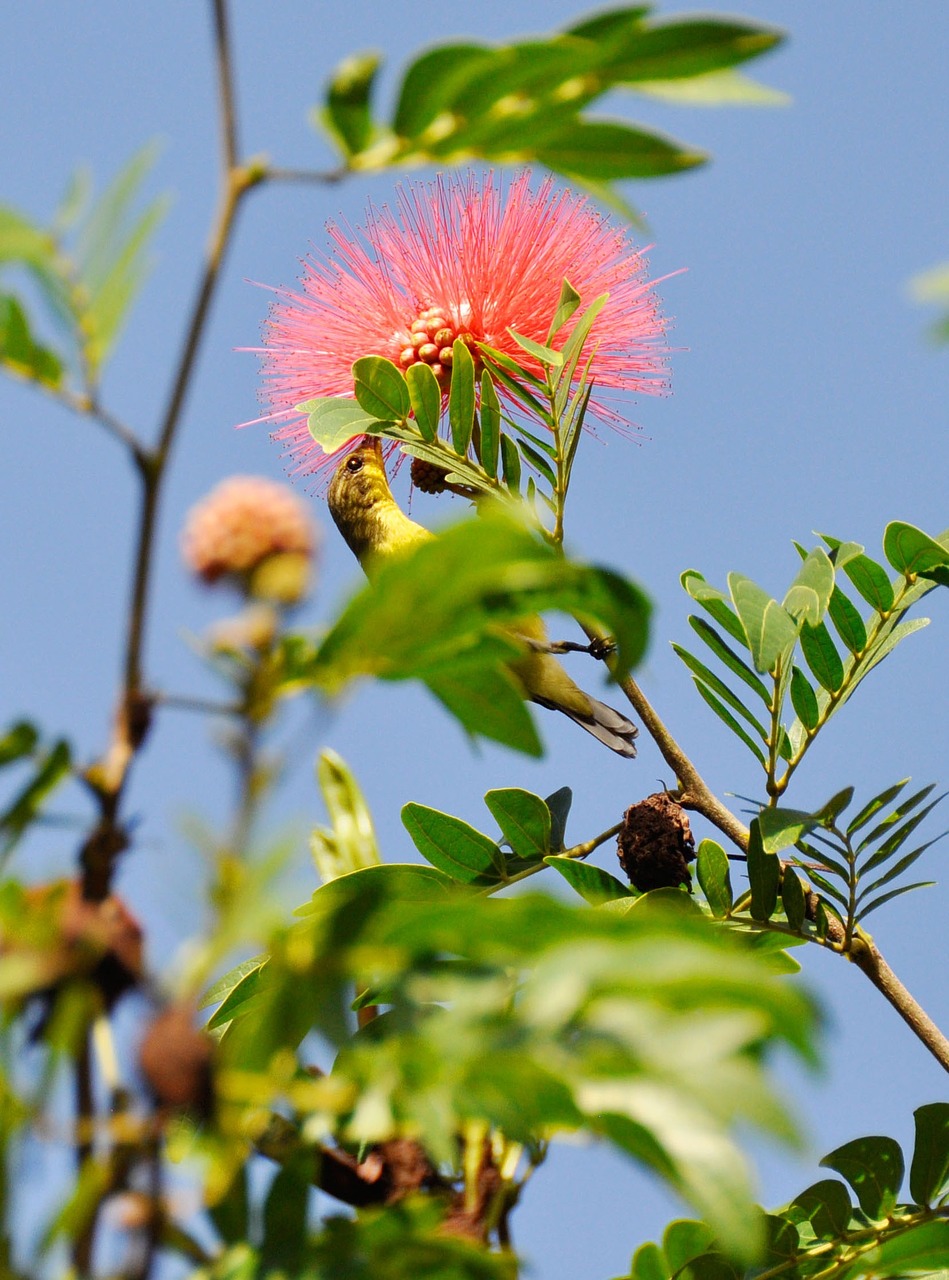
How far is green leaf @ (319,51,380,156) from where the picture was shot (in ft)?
2.32

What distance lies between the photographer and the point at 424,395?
1802mm

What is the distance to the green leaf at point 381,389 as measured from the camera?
1756mm

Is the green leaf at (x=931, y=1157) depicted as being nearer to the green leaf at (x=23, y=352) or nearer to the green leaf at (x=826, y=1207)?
the green leaf at (x=826, y=1207)

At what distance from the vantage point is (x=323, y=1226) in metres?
0.67

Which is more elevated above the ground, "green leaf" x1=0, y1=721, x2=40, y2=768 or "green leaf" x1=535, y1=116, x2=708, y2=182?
"green leaf" x1=535, y1=116, x2=708, y2=182

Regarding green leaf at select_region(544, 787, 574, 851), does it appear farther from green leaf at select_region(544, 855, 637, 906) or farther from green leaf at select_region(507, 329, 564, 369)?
green leaf at select_region(507, 329, 564, 369)

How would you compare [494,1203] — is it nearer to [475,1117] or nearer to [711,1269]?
[475,1117]

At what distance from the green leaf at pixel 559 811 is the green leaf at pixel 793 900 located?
330mm

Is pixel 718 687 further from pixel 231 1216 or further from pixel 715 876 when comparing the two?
pixel 231 1216

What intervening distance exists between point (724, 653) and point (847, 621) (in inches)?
6.8

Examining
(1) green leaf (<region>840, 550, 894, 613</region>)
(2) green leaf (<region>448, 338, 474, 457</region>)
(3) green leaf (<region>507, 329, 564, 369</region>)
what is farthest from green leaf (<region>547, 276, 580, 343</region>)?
(1) green leaf (<region>840, 550, 894, 613</region>)

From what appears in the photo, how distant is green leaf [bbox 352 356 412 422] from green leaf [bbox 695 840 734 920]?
29.4 inches

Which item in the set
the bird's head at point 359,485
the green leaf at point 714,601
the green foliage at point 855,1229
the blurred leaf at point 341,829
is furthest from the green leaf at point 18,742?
the bird's head at point 359,485

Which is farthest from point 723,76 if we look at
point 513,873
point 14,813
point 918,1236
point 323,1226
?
point 513,873
